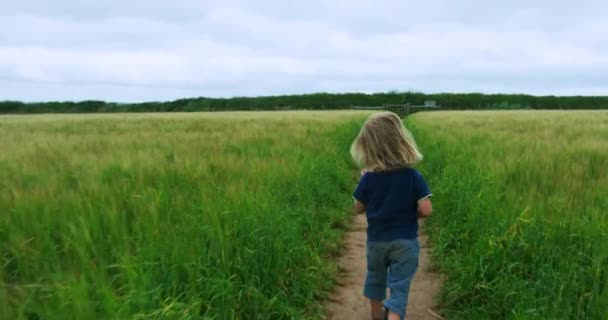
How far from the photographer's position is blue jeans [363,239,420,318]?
2729 mm

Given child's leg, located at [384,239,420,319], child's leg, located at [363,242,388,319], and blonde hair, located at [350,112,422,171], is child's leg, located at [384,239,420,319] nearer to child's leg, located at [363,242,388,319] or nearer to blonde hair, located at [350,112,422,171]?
child's leg, located at [363,242,388,319]

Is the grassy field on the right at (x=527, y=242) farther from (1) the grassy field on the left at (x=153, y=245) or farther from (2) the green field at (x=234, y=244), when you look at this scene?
(1) the grassy field on the left at (x=153, y=245)

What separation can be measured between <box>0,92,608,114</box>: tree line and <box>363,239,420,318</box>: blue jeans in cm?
5866

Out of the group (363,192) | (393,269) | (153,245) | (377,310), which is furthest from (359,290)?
(153,245)

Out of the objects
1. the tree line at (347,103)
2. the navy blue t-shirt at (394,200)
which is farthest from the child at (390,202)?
the tree line at (347,103)

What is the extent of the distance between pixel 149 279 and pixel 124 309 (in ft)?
0.99

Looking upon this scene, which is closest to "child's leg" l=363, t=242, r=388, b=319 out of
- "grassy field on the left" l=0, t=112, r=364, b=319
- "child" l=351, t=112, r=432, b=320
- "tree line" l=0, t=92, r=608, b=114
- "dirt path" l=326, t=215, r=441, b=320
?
"child" l=351, t=112, r=432, b=320

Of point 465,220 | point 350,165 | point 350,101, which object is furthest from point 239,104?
point 465,220

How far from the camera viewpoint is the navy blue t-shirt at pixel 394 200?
2.82m

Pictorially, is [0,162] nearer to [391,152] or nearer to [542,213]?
[391,152]

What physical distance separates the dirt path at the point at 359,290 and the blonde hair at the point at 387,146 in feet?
3.30

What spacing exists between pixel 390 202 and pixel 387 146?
1.13 ft

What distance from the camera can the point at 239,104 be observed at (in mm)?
66125

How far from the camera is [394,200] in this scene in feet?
9.25
